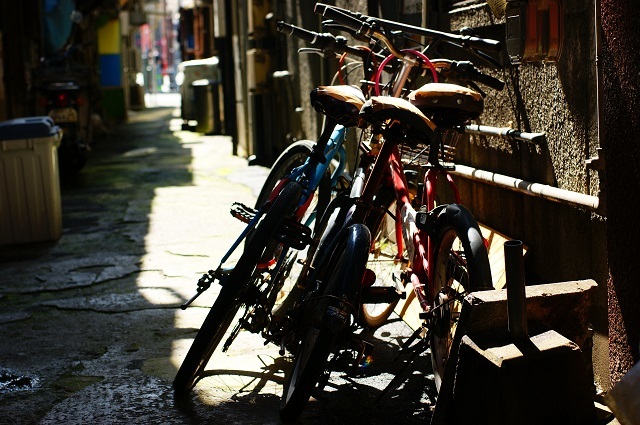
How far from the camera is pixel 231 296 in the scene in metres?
4.17

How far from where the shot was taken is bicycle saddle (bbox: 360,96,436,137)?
151 inches

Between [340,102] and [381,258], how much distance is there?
6.45 ft

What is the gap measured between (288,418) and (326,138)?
4.68ft

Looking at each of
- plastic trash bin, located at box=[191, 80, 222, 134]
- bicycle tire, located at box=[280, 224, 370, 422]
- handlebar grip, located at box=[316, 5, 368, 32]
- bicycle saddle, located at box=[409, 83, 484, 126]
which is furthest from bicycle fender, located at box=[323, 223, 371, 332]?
plastic trash bin, located at box=[191, 80, 222, 134]

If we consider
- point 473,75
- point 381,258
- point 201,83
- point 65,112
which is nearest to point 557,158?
point 473,75

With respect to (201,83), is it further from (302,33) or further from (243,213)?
(243,213)

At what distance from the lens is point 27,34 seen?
14.9m

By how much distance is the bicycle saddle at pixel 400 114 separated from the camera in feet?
12.6

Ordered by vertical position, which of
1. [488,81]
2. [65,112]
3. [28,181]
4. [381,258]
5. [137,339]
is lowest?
[137,339]

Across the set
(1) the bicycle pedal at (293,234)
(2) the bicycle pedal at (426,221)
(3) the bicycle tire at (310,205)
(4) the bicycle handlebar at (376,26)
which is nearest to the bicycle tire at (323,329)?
(2) the bicycle pedal at (426,221)

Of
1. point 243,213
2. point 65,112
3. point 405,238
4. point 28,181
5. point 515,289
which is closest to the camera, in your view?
point 515,289

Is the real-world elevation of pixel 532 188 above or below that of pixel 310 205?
above

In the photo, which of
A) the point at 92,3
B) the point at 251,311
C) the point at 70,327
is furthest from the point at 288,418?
the point at 92,3

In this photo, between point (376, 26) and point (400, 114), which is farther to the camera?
point (376, 26)
